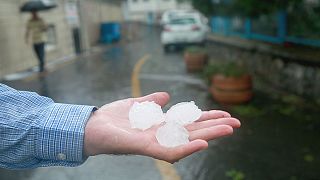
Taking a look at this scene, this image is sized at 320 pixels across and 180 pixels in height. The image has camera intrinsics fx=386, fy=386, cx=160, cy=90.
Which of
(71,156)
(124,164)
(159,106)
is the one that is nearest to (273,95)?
(124,164)

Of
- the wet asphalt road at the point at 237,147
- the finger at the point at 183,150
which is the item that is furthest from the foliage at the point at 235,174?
the finger at the point at 183,150

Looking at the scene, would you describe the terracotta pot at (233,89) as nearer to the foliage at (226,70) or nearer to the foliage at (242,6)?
the foliage at (226,70)

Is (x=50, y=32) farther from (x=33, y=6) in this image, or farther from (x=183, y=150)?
(x=183, y=150)

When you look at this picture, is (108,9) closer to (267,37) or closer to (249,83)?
(267,37)

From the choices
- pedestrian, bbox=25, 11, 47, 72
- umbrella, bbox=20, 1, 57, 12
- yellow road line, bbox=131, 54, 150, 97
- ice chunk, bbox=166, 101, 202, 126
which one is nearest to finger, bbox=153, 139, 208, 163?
ice chunk, bbox=166, 101, 202, 126

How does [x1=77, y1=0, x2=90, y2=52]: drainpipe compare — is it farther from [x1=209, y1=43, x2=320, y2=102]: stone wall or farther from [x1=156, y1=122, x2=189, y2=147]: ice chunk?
[x1=156, y1=122, x2=189, y2=147]: ice chunk

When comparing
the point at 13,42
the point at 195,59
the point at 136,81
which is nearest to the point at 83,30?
the point at 13,42
